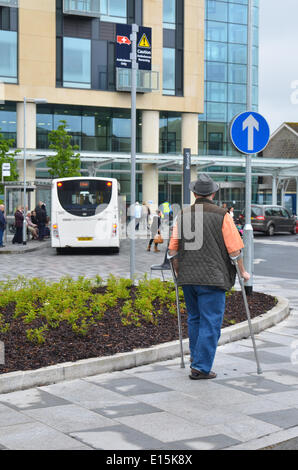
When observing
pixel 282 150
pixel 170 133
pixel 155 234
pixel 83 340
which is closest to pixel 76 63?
pixel 170 133

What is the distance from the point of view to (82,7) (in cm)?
4100

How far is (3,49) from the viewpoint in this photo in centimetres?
4038

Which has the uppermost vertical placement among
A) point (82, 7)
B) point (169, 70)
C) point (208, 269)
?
point (82, 7)

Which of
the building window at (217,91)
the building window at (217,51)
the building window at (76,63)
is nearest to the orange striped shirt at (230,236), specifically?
the building window at (76,63)

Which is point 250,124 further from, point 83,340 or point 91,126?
point 91,126

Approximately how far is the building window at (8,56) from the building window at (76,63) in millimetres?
3112

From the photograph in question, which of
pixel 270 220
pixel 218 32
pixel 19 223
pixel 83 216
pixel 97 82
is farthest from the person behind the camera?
pixel 218 32

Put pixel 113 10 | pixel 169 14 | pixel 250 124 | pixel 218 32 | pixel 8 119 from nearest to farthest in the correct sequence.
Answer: pixel 250 124 → pixel 8 119 → pixel 113 10 → pixel 169 14 → pixel 218 32

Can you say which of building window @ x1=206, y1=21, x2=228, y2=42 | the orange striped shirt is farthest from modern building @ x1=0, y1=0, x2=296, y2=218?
the orange striped shirt

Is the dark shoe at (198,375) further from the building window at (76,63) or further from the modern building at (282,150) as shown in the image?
the modern building at (282,150)

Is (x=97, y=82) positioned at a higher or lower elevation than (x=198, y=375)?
higher

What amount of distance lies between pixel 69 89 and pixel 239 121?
109 ft

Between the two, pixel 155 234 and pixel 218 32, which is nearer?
pixel 155 234

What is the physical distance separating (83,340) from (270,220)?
1102 inches
